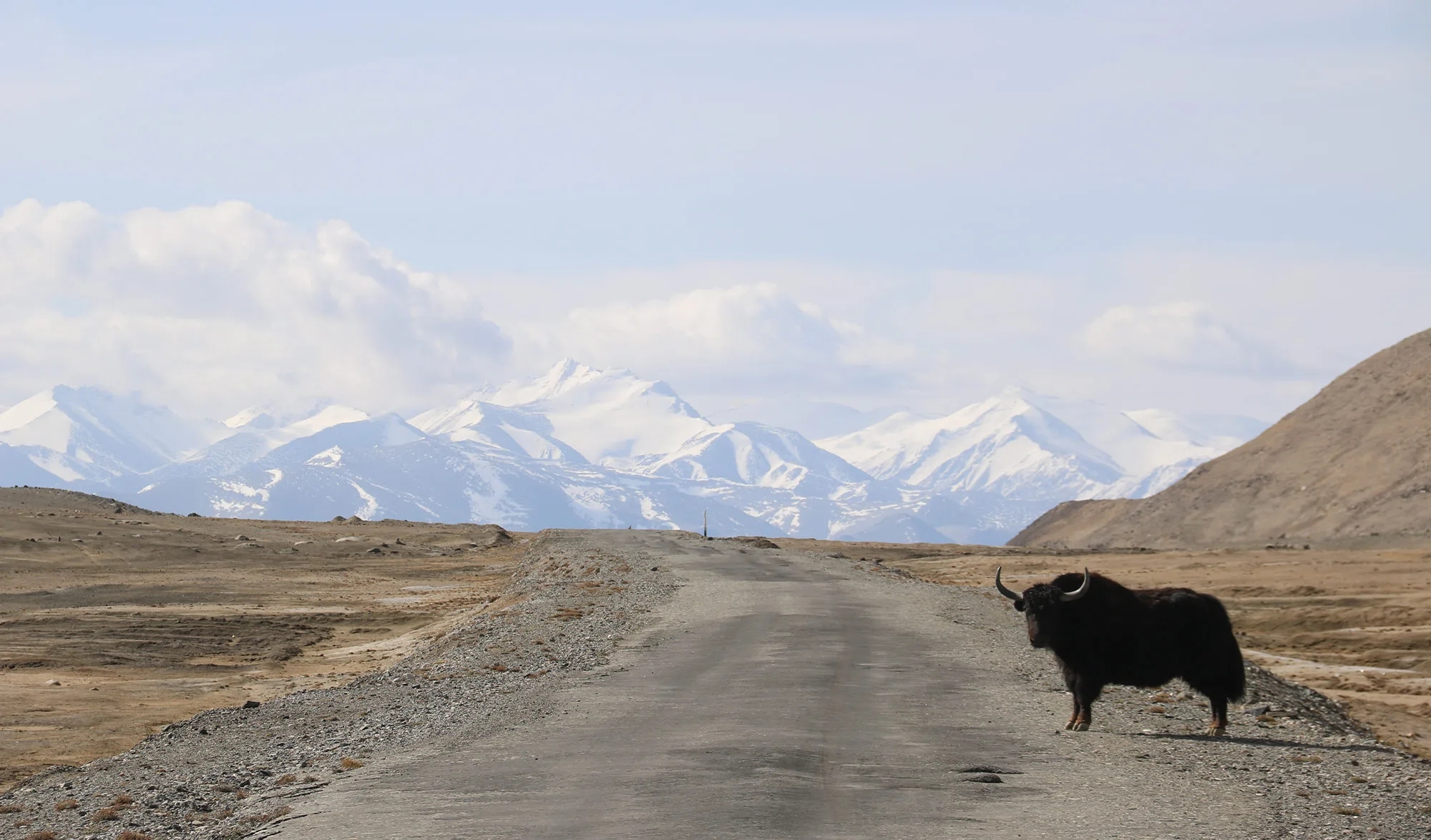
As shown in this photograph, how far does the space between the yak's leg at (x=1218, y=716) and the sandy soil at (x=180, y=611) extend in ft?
58.3

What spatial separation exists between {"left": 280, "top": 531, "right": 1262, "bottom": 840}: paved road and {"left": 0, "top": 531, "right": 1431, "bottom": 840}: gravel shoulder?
0.08 m

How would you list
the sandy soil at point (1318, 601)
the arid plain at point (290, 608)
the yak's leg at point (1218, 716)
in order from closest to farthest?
the yak's leg at point (1218, 716)
the arid plain at point (290, 608)
the sandy soil at point (1318, 601)

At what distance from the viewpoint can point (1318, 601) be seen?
53.3 m

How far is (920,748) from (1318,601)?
4002cm

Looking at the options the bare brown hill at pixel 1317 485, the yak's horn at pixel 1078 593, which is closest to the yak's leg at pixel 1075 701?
the yak's horn at pixel 1078 593

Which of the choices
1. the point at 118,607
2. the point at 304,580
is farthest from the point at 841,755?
the point at 304,580

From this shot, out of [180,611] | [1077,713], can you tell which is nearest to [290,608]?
[180,611]

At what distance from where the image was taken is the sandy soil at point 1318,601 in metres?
32.8

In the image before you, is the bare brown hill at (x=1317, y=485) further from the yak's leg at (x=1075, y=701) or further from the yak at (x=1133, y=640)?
the yak's leg at (x=1075, y=701)

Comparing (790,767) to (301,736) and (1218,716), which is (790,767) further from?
(301,736)

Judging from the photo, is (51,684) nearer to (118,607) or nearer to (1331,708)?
(118,607)

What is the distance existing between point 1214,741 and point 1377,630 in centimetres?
2868

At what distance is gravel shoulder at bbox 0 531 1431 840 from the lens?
14977 millimetres

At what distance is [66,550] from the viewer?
7006cm
